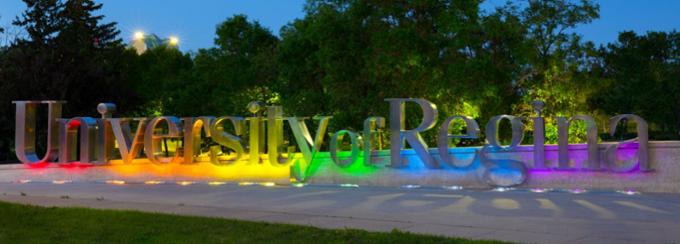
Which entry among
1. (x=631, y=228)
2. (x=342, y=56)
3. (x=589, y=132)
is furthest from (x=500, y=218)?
(x=342, y=56)

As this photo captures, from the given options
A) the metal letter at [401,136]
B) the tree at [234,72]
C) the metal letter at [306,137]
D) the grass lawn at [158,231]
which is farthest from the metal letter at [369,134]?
the tree at [234,72]

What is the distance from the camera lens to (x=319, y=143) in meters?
18.3

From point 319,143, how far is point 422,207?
5631 mm

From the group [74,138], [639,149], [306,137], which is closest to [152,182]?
[74,138]

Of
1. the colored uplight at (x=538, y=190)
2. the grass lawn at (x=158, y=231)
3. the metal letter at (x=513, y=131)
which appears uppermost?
the metal letter at (x=513, y=131)

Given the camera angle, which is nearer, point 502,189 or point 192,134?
point 502,189

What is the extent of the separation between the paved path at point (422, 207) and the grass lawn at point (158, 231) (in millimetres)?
713

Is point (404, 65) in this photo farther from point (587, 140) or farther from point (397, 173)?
point (587, 140)

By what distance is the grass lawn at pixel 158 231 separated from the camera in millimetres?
9500

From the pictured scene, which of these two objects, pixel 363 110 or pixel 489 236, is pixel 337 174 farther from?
pixel 489 236

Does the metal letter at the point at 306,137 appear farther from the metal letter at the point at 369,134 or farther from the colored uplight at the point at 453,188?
the colored uplight at the point at 453,188

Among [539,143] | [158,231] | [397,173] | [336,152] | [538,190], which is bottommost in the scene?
[158,231]

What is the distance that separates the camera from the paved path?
10.0m

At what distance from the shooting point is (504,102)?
2264 centimetres
